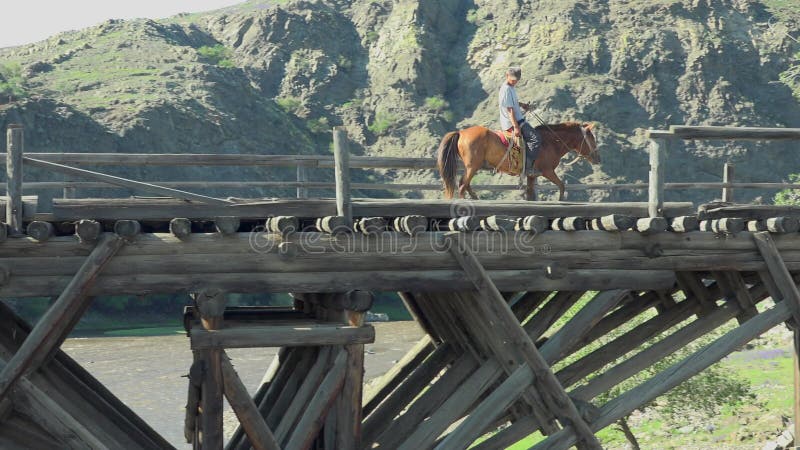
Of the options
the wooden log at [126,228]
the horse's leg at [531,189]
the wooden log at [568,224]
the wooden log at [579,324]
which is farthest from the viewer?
the horse's leg at [531,189]

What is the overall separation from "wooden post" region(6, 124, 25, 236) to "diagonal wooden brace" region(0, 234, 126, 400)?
624 millimetres

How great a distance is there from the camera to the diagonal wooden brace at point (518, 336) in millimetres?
9867

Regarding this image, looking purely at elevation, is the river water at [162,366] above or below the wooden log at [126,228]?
below

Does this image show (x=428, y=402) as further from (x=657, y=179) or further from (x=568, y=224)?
(x=657, y=179)

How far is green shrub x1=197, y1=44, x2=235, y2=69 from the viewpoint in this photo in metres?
84.4

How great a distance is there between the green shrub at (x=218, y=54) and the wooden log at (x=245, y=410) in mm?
76428

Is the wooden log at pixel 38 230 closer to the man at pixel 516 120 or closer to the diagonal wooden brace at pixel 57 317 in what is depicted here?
the diagonal wooden brace at pixel 57 317

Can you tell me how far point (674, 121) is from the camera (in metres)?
76.1

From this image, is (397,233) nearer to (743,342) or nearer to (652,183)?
(652,183)

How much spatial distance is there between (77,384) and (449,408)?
374cm

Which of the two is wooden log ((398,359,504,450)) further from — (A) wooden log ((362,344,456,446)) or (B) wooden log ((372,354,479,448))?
(A) wooden log ((362,344,456,446))

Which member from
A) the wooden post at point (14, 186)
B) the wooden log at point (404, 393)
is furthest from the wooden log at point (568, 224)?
the wooden post at point (14, 186)

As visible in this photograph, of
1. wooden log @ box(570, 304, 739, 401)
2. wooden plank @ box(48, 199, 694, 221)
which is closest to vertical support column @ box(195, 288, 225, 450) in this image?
Answer: wooden plank @ box(48, 199, 694, 221)

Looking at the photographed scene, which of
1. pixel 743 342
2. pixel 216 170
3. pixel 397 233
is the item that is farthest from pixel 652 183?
pixel 216 170
